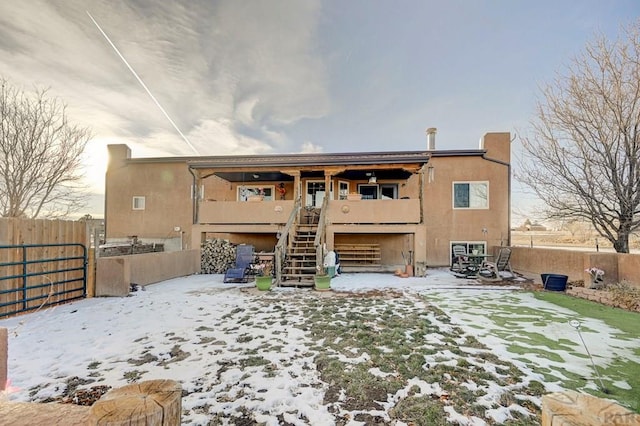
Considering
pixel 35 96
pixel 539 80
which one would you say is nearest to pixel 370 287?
pixel 539 80

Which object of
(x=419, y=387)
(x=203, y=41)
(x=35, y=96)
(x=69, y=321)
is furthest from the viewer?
(x=35, y=96)

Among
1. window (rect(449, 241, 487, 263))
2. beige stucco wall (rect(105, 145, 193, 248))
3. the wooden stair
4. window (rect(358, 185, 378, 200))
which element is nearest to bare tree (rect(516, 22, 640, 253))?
window (rect(449, 241, 487, 263))

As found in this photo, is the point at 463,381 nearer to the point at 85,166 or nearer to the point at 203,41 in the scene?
the point at 203,41

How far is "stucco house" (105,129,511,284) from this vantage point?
11062 mm

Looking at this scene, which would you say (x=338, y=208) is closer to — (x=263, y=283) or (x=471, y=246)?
(x=263, y=283)

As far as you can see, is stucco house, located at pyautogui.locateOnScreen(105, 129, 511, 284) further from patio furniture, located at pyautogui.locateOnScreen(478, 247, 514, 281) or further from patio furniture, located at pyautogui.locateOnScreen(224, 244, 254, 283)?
patio furniture, located at pyautogui.locateOnScreen(478, 247, 514, 281)

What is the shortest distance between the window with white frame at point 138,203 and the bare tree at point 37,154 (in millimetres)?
2379

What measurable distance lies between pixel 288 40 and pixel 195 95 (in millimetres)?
4700

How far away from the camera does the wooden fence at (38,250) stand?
18.8ft


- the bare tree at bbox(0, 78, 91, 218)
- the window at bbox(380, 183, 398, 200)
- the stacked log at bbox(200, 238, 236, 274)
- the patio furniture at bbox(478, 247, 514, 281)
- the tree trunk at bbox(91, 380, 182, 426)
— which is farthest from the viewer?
the window at bbox(380, 183, 398, 200)

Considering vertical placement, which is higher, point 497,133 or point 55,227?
point 497,133

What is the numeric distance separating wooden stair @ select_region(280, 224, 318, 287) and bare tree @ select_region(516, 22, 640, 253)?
8141mm

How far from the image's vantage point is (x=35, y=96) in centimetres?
1149

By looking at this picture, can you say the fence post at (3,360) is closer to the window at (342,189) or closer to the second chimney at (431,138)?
the window at (342,189)
